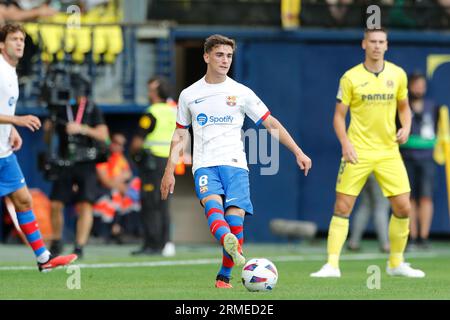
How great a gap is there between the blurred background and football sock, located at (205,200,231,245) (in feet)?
31.9

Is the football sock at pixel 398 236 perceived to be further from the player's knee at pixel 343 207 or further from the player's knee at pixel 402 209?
the player's knee at pixel 343 207

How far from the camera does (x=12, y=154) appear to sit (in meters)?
13.5

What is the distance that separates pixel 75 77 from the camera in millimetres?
18141

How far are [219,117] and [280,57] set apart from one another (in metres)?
9.77

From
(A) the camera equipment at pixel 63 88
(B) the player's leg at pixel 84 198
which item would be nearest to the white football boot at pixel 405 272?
(B) the player's leg at pixel 84 198

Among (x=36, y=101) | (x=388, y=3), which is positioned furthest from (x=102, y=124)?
(x=388, y=3)

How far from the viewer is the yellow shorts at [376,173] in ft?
45.1

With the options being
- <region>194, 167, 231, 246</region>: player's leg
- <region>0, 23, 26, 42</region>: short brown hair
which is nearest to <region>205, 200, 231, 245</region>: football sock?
<region>194, 167, 231, 246</region>: player's leg

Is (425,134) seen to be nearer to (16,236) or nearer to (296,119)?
(296,119)

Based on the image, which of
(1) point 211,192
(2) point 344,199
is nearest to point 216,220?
(1) point 211,192

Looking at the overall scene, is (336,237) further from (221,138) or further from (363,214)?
(363,214)

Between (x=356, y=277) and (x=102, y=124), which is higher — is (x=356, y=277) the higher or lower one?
the lower one

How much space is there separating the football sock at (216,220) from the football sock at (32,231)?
8.46 ft
